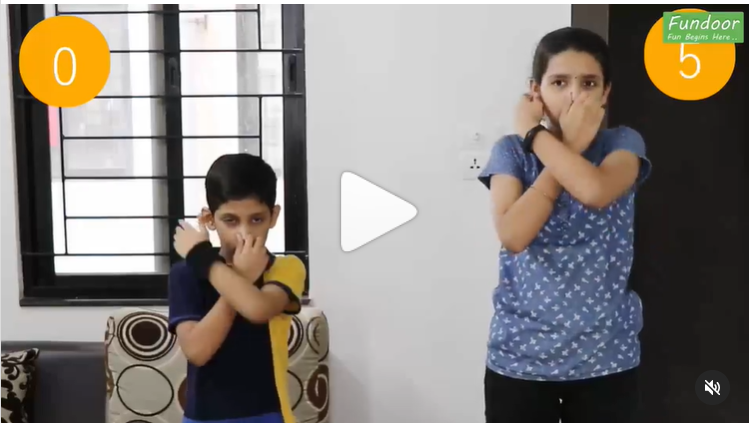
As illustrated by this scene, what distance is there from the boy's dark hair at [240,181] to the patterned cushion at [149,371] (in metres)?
0.26

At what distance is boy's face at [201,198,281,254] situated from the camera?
88 cm

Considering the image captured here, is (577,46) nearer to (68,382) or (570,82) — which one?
Result: (570,82)

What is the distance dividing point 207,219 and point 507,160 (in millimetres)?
388

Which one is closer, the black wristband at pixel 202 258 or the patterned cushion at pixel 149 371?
the black wristband at pixel 202 258

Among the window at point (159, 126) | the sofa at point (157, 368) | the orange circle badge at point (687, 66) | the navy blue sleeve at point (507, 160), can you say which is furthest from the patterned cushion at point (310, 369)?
the orange circle badge at point (687, 66)

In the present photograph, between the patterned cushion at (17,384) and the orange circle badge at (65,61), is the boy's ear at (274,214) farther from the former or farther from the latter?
the patterned cushion at (17,384)

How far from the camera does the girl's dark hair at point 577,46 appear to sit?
88 cm

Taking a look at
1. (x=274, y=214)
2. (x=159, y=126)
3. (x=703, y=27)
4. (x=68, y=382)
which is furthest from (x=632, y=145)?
(x=68, y=382)

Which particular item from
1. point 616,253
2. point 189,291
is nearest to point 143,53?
point 189,291

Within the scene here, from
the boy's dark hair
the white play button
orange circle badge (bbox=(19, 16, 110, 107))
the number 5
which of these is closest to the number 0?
orange circle badge (bbox=(19, 16, 110, 107))

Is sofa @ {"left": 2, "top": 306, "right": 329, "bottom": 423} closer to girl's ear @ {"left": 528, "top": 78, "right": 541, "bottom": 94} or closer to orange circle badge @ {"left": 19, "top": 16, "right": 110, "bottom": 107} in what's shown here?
orange circle badge @ {"left": 19, "top": 16, "right": 110, "bottom": 107}

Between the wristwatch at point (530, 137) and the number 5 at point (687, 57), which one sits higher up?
the number 5 at point (687, 57)

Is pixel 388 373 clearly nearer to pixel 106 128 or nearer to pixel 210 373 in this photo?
pixel 210 373

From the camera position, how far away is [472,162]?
41.5 inches
